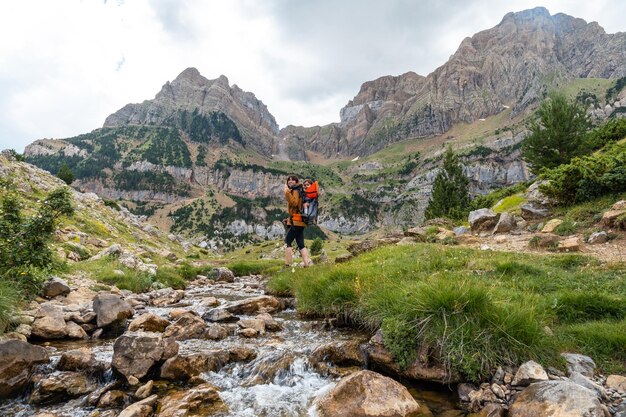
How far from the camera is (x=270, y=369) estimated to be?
6805 millimetres

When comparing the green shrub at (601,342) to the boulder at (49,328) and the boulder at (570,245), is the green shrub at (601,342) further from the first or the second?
the boulder at (49,328)

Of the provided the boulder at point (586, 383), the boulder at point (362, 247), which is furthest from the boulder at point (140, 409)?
the boulder at point (362, 247)

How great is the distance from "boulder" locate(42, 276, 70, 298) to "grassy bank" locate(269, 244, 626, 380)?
32.4 feet

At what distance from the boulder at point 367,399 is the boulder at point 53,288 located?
11.4 metres

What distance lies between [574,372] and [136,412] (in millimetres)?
6948

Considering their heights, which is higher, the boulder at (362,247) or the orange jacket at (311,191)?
the orange jacket at (311,191)

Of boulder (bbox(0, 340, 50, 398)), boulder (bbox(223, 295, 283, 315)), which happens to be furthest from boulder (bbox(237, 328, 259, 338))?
boulder (bbox(0, 340, 50, 398))

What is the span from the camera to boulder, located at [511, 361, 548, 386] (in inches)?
191

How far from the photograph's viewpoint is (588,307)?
7.04 meters

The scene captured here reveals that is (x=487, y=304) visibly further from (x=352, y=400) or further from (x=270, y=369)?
(x=270, y=369)

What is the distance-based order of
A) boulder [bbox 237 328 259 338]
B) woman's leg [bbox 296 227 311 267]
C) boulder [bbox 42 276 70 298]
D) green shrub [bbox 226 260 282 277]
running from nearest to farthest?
boulder [bbox 237 328 259 338] → boulder [bbox 42 276 70 298] → woman's leg [bbox 296 227 311 267] → green shrub [bbox 226 260 282 277]

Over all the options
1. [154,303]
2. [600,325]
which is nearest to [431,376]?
[600,325]

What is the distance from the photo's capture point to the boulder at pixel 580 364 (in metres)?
5.09

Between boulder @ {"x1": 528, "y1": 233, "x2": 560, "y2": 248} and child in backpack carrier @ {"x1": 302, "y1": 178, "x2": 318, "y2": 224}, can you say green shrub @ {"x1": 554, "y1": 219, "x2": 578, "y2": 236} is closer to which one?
boulder @ {"x1": 528, "y1": 233, "x2": 560, "y2": 248}
